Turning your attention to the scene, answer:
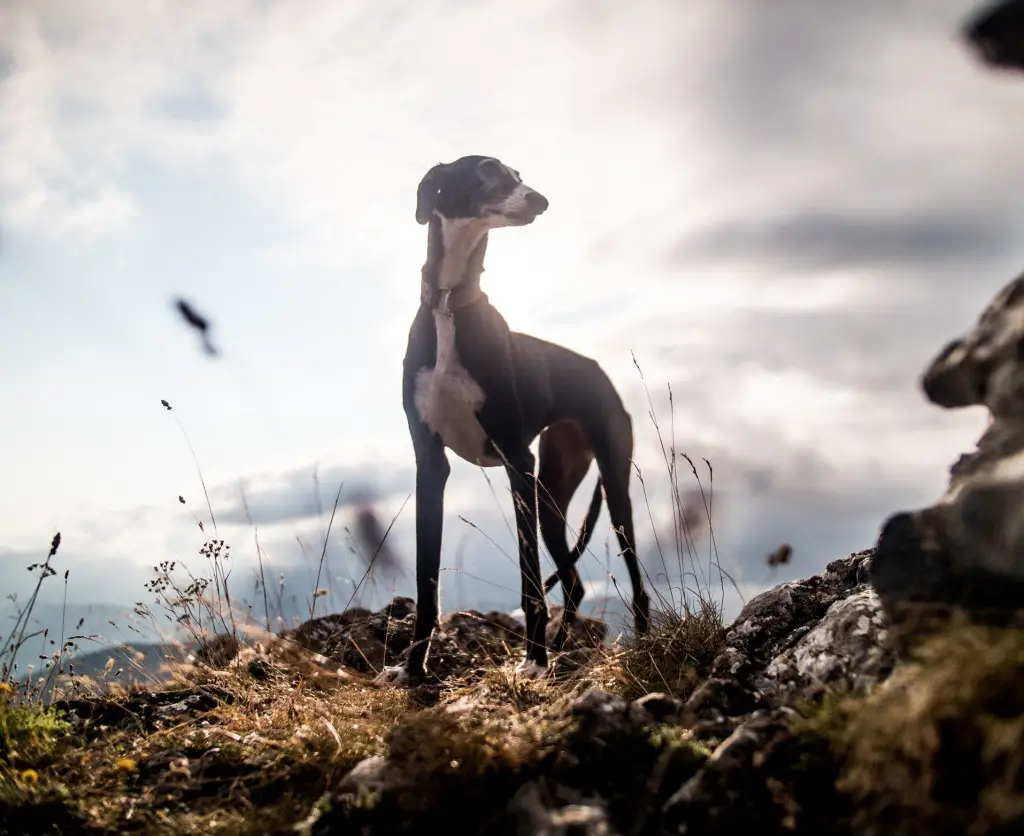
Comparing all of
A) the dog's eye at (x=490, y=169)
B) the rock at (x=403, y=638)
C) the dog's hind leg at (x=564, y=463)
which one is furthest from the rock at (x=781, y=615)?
the dog's eye at (x=490, y=169)

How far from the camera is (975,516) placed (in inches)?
80.5

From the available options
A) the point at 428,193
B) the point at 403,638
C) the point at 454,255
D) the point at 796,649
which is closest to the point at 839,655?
the point at 796,649

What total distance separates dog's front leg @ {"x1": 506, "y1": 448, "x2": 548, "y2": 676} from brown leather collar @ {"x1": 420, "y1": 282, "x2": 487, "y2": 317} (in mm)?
882

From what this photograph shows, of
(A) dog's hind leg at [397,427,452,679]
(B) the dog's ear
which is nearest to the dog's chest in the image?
(A) dog's hind leg at [397,427,452,679]

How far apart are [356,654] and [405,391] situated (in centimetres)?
188

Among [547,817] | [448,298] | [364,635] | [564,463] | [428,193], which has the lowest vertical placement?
[547,817]

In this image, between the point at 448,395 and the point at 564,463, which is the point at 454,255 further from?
the point at 564,463

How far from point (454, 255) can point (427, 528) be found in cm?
152

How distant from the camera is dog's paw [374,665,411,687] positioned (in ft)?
15.3

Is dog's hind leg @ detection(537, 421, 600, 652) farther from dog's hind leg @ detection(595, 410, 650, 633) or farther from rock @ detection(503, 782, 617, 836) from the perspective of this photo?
rock @ detection(503, 782, 617, 836)

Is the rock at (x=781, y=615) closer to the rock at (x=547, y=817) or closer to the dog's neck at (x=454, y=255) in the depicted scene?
the rock at (x=547, y=817)

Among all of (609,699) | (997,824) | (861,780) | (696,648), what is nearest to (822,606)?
(696,648)

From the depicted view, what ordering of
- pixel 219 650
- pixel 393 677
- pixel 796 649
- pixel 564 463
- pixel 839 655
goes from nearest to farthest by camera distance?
1. pixel 839 655
2. pixel 796 649
3. pixel 393 677
4. pixel 219 650
5. pixel 564 463

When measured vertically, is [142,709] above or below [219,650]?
below
